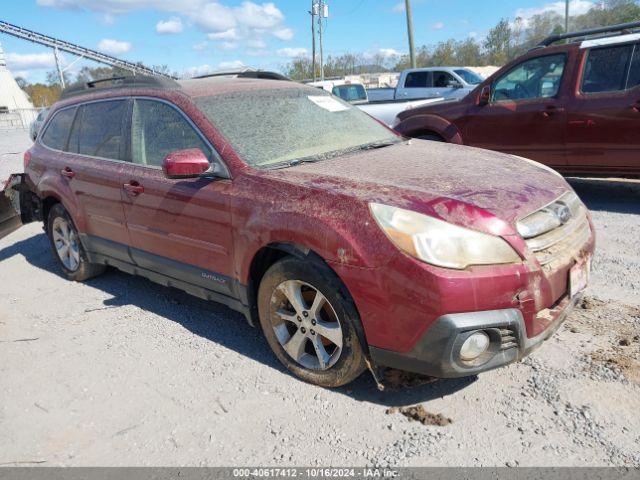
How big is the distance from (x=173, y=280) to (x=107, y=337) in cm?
64

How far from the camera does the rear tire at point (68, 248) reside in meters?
5.02

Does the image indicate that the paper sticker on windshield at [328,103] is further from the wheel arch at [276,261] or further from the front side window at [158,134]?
the wheel arch at [276,261]

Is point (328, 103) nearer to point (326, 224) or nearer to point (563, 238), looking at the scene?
point (326, 224)

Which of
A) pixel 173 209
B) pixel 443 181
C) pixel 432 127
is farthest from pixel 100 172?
pixel 432 127

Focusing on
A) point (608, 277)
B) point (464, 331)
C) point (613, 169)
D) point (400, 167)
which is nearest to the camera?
point (464, 331)

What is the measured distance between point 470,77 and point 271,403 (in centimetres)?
1520

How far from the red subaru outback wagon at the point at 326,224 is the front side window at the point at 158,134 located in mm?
14

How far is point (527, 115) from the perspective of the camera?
684cm

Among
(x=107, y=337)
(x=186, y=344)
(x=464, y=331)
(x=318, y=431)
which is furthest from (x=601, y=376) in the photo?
(x=107, y=337)

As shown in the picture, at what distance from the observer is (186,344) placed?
3773mm

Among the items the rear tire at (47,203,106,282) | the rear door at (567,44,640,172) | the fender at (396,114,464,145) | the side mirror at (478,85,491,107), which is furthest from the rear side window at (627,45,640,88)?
the rear tire at (47,203,106,282)

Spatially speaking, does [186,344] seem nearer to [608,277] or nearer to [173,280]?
[173,280]

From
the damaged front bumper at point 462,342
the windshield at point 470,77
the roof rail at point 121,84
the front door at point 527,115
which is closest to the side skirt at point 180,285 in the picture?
the damaged front bumper at point 462,342

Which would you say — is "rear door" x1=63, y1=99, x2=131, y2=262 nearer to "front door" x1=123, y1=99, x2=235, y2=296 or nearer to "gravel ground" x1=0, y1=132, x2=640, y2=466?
"front door" x1=123, y1=99, x2=235, y2=296
